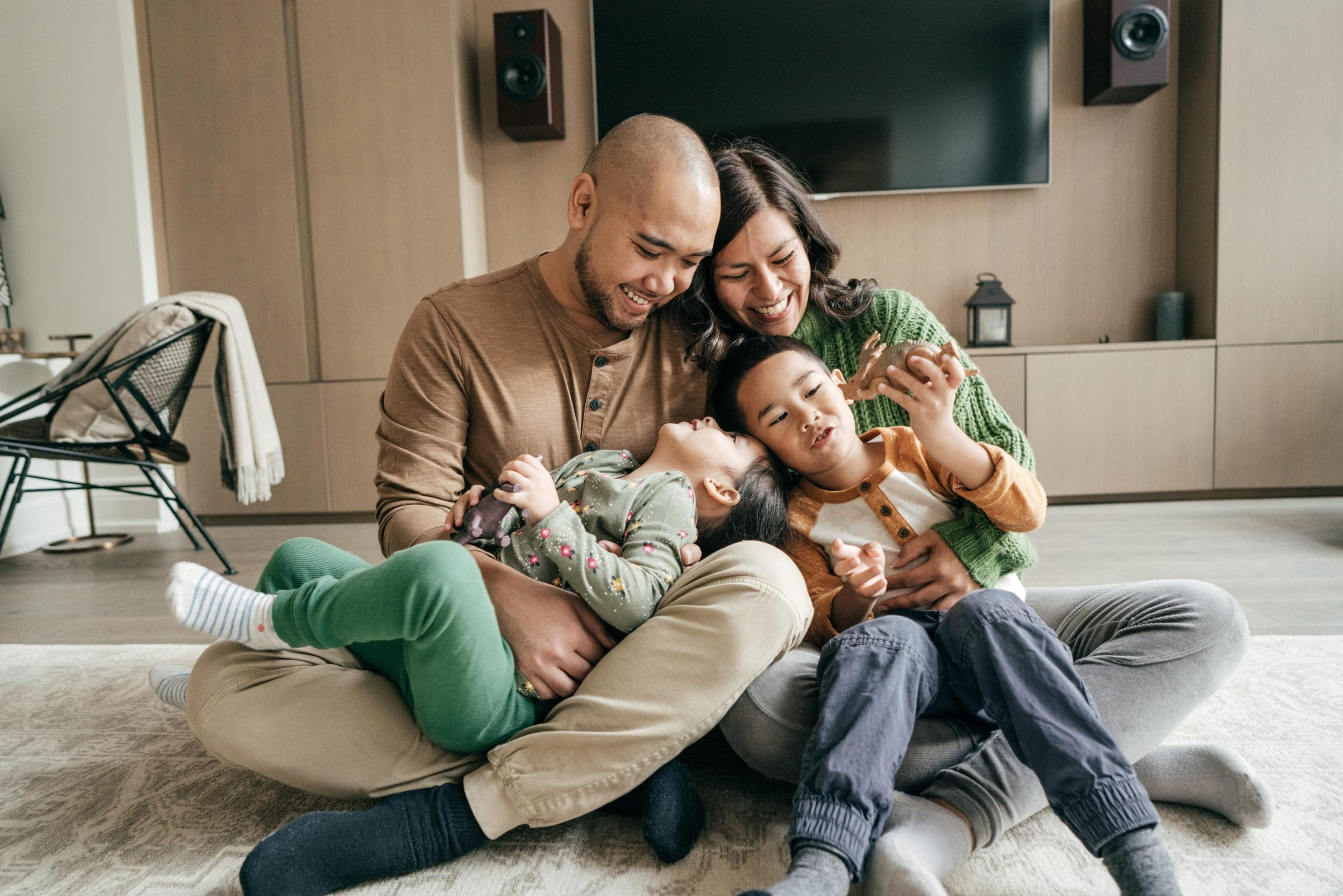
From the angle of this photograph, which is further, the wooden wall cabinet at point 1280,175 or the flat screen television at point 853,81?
the flat screen television at point 853,81

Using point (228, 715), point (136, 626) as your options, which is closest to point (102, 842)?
point (228, 715)

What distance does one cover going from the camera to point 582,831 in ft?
3.34

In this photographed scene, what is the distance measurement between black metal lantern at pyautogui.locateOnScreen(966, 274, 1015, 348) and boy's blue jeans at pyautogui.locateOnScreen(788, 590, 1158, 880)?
2.75 m

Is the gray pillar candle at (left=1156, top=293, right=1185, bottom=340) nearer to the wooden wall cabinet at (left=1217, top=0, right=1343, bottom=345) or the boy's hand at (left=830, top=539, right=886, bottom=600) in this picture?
the wooden wall cabinet at (left=1217, top=0, right=1343, bottom=345)

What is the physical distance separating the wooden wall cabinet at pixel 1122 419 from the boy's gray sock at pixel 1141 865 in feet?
8.96

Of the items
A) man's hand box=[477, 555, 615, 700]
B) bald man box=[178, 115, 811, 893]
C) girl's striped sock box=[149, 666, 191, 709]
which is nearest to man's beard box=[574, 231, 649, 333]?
Answer: bald man box=[178, 115, 811, 893]

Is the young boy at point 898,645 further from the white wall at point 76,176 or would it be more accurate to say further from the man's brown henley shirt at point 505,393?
the white wall at point 76,176

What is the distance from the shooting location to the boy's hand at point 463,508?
1028mm

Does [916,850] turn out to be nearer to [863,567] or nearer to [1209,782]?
[863,567]

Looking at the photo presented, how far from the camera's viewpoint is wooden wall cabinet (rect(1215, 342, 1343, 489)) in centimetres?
327

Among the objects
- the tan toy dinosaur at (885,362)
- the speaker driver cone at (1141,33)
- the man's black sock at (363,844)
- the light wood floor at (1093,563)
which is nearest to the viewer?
the man's black sock at (363,844)

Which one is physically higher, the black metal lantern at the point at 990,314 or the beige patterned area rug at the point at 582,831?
the black metal lantern at the point at 990,314

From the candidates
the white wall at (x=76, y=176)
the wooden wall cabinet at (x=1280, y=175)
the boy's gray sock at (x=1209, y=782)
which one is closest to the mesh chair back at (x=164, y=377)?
the white wall at (x=76, y=176)

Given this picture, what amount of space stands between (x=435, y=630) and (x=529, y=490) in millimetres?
192
